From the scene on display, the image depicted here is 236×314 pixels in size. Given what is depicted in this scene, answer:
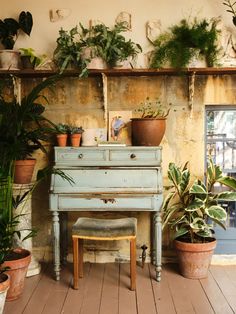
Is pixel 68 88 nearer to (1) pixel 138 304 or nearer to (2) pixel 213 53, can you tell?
(2) pixel 213 53

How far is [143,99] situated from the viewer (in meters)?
3.70

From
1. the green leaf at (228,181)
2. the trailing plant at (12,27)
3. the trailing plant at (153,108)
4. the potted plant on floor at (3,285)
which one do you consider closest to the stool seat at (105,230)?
the potted plant on floor at (3,285)

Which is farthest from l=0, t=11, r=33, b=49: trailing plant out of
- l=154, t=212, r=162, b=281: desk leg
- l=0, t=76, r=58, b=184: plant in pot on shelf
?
l=154, t=212, r=162, b=281: desk leg

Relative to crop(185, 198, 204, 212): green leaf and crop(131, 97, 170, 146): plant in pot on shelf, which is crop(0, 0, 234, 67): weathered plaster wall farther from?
crop(185, 198, 204, 212): green leaf

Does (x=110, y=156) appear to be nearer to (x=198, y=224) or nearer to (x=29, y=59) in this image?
(x=198, y=224)

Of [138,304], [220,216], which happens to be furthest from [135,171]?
[138,304]

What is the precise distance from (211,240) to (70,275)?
1257 mm

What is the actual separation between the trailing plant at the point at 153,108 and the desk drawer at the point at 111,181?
2.16ft

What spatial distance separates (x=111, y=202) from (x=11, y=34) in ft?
5.75

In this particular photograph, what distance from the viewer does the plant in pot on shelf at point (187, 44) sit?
11.4 feet

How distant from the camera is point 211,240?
3.45 metres

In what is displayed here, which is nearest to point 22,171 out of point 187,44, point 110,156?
point 110,156

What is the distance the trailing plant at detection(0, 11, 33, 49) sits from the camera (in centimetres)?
353

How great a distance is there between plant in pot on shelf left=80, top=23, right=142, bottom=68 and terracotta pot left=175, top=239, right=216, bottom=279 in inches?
66.0
